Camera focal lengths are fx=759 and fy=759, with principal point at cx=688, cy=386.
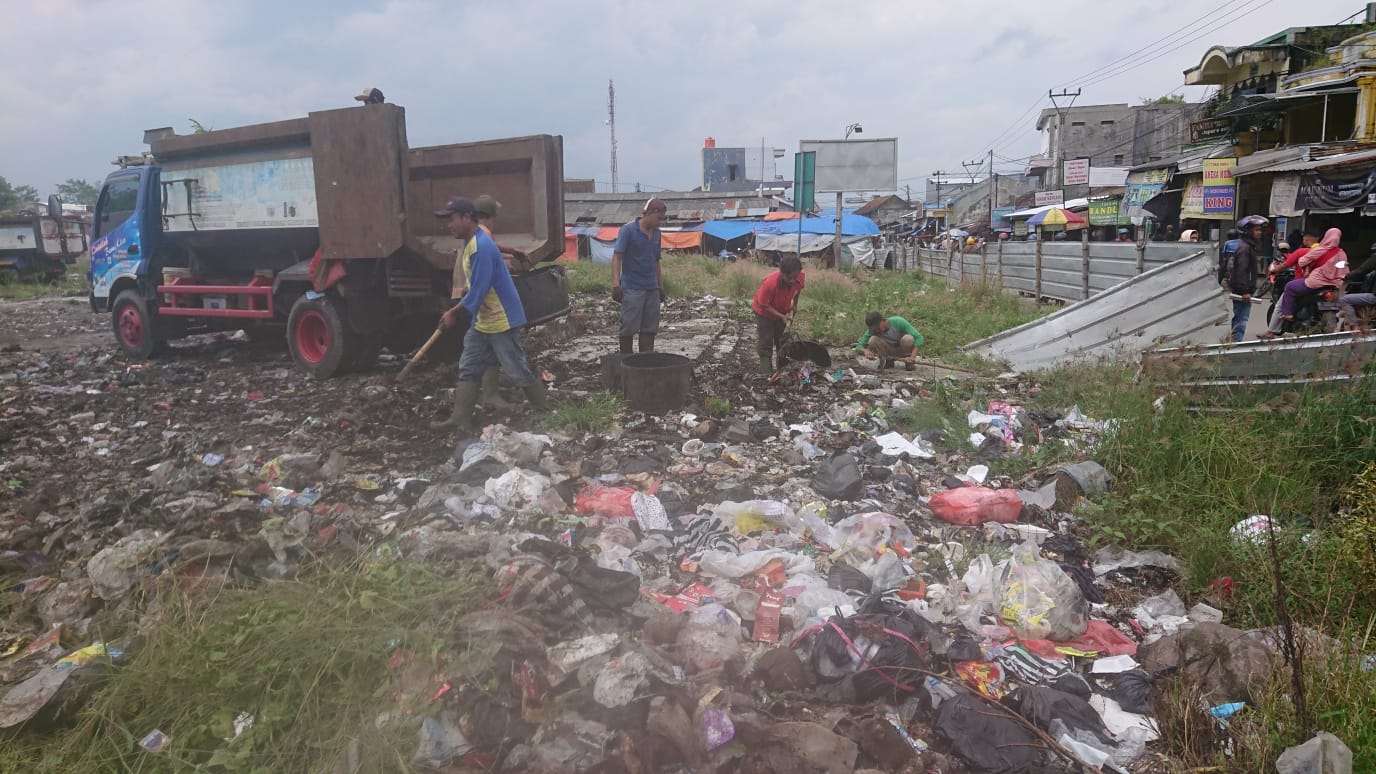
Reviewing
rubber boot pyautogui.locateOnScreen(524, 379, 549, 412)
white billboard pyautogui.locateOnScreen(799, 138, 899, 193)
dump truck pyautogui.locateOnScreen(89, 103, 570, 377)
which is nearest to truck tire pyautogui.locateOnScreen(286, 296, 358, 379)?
dump truck pyautogui.locateOnScreen(89, 103, 570, 377)

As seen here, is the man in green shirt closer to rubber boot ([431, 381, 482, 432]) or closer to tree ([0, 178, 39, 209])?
rubber boot ([431, 381, 482, 432])

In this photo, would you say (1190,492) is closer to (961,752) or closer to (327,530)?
(961,752)

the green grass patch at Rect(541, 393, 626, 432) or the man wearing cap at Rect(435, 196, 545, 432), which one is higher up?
the man wearing cap at Rect(435, 196, 545, 432)

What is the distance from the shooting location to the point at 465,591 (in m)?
2.75

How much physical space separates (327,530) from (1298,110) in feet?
74.6

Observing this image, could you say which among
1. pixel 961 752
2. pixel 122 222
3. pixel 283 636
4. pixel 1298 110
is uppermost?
pixel 1298 110

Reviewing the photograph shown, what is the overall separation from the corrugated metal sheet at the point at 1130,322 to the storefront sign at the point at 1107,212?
19.5m

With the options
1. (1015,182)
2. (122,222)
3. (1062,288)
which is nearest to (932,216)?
(1015,182)

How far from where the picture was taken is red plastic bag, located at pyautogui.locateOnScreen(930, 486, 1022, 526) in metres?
3.92

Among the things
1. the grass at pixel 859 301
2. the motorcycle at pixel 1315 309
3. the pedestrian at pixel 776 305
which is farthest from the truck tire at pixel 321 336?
the motorcycle at pixel 1315 309

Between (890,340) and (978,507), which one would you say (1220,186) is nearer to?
(890,340)

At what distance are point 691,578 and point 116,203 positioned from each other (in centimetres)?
930

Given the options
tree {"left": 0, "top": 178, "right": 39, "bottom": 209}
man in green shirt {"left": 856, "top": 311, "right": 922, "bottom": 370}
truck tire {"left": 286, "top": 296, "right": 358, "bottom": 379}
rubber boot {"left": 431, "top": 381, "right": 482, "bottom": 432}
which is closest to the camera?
rubber boot {"left": 431, "top": 381, "right": 482, "bottom": 432}

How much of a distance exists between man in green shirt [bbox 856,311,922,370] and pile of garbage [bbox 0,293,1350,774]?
7.28ft
